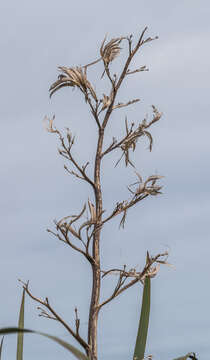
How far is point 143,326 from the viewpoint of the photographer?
3.77m

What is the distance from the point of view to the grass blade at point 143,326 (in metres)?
3.76

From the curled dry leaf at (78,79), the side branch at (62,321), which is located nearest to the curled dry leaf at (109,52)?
the curled dry leaf at (78,79)

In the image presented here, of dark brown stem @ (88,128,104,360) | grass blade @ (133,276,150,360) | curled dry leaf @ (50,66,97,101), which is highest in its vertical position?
curled dry leaf @ (50,66,97,101)

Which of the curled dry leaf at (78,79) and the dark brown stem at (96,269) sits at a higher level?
the curled dry leaf at (78,79)

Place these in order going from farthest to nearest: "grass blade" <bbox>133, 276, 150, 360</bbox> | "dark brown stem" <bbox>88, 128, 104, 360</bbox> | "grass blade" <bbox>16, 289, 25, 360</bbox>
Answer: "dark brown stem" <bbox>88, 128, 104, 360</bbox>, "grass blade" <bbox>16, 289, 25, 360</bbox>, "grass blade" <bbox>133, 276, 150, 360</bbox>

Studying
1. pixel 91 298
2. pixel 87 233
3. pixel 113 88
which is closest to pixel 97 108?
pixel 113 88

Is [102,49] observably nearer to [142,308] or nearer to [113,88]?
[113,88]

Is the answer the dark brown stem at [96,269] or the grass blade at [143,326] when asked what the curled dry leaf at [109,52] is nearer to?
the dark brown stem at [96,269]

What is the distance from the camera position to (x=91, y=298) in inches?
198

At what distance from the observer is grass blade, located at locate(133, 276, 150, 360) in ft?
12.3

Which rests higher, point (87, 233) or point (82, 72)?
point (82, 72)

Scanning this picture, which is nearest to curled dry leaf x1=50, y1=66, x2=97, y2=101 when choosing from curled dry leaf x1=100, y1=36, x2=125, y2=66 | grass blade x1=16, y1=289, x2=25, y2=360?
curled dry leaf x1=100, y1=36, x2=125, y2=66

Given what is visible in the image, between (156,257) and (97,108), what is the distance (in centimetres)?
148

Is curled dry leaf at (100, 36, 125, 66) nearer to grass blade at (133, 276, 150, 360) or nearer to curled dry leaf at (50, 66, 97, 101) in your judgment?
curled dry leaf at (50, 66, 97, 101)
